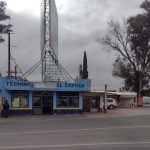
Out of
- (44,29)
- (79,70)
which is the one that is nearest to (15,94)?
(44,29)

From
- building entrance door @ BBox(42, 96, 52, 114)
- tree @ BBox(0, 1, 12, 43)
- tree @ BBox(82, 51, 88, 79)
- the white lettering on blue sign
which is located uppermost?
tree @ BBox(0, 1, 12, 43)

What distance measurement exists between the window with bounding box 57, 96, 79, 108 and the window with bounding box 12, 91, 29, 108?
150 inches

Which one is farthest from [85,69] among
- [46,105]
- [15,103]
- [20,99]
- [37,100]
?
[15,103]

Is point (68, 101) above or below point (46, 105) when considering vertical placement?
above

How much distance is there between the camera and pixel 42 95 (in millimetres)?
55906

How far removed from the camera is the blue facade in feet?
178

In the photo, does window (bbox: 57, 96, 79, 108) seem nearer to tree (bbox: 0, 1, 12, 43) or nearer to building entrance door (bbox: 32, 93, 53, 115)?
building entrance door (bbox: 32, 93, 53, 115)

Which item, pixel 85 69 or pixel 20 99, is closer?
pixel 20 99

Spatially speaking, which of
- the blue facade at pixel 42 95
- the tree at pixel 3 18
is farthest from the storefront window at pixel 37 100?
the tree at pixel 3 18

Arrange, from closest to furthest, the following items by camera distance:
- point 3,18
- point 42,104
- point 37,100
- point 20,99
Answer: point 20,99
point 37,100
point 42,104
point 3,18

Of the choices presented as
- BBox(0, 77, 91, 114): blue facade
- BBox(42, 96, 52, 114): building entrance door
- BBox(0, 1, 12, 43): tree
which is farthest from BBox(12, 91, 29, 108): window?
BBox(0, 1, 12, 43): tree

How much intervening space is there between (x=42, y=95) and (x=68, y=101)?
3.04m

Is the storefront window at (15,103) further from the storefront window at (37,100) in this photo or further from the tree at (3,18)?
the tree at (3,18)

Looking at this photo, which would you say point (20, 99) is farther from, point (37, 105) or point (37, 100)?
point (37, 105)
